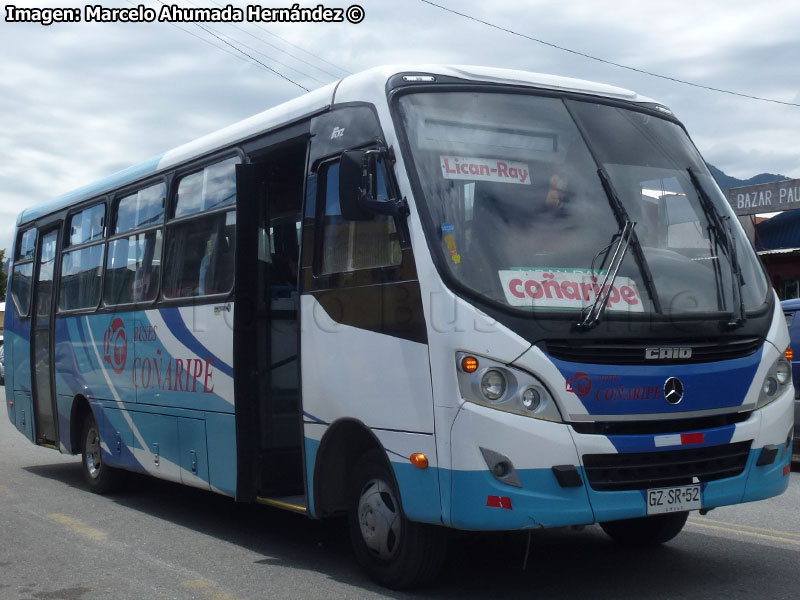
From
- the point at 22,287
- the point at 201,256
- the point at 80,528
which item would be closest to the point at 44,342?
the point at 22,287

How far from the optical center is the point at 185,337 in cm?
888

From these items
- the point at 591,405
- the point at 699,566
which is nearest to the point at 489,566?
the point at 699,566

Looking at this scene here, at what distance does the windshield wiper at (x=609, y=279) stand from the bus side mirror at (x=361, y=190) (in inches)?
46.3

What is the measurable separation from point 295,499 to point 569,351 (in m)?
2.69

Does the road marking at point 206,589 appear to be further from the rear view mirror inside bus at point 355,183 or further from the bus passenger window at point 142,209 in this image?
the bus passenger window at point 142,209

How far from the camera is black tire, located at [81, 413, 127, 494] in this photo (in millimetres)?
11109

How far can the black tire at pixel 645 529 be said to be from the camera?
7.46m

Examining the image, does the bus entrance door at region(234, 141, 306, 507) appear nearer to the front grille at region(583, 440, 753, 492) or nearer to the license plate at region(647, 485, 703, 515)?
the front grille at region(583, 440, 753, 492)

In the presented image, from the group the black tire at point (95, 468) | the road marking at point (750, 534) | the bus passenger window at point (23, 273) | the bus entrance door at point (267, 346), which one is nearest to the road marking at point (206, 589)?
the bus entrance door at point (267, 346)

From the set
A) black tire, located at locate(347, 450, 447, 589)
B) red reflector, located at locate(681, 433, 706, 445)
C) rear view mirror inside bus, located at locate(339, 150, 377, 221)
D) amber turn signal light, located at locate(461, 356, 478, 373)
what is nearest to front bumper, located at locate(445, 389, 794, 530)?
amber turn signal light, located at locate(461, 356, 478, 373)

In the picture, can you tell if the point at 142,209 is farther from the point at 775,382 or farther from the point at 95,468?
the point at 775,382

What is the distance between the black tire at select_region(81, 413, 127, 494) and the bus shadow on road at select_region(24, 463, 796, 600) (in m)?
1.77

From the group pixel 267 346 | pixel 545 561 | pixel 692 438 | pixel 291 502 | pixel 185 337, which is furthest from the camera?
pixel 185 337

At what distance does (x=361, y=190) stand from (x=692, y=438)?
232 centimetres
